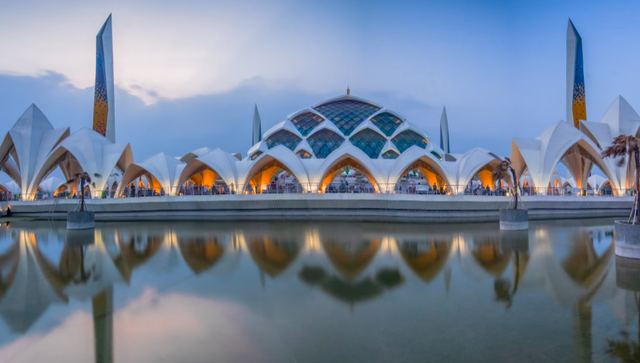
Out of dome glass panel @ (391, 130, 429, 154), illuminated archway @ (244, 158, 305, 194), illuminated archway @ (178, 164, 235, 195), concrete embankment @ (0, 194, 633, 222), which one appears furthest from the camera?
dome glass panel @ (391, 130, 429, 154)

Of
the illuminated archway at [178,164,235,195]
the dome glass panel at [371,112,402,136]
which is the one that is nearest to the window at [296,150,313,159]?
the illuminated archway at [178,164,235,195]

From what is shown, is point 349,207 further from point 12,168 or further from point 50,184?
point 50,184

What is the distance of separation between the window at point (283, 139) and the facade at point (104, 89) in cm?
1565

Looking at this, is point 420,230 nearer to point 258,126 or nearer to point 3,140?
point 3,140

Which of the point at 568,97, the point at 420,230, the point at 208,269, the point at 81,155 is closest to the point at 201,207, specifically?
the point at 81,155

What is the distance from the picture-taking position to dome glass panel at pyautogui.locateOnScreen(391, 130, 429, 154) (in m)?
34.0

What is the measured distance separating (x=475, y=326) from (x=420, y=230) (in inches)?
468

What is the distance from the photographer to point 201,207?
2533 centimetres

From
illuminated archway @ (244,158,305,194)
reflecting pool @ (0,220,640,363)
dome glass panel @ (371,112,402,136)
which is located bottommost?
reflecting pool @ (0,220,640,363)

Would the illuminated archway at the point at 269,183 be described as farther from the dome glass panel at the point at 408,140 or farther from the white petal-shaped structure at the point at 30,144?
the white petal-shaped structure at the point at 30,144

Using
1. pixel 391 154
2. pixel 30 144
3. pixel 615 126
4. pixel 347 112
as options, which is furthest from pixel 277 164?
pixel 615 126

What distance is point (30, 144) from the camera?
29.9 meters

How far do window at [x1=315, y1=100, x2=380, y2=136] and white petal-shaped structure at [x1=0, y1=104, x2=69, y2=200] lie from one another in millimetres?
23185

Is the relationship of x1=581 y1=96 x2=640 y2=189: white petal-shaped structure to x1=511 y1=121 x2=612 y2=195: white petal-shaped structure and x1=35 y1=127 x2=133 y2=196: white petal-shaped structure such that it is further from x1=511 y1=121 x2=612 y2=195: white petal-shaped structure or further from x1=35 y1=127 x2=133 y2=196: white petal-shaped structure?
x1=35 y1=127 x2=133 y2=196: white petal-shaped structure
